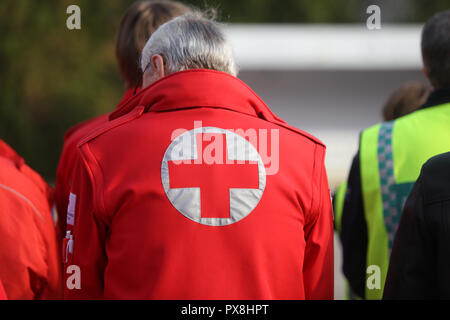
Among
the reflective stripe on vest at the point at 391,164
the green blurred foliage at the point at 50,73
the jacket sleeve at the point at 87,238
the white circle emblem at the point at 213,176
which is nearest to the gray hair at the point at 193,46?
the white circle emblem at the point at 213,176

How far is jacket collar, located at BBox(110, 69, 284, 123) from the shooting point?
168 cm

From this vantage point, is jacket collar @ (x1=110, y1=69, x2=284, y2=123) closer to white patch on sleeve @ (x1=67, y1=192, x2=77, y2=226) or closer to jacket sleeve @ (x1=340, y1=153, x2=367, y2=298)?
white patch on sleeve @ (x1=67, y1=192, x2=77, y2=226)

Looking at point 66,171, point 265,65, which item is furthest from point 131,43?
point 265,65

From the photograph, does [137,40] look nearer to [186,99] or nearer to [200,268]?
[186,99]

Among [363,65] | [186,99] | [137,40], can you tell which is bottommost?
[186,99]

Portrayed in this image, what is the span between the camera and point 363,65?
10.4 metres

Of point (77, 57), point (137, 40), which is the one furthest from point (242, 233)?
point (77, 57)

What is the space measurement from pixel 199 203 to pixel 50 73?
10507mm

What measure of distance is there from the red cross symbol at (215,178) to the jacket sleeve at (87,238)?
21 centimetres

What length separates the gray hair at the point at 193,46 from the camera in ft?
5.77

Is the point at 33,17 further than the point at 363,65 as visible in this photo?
Yes

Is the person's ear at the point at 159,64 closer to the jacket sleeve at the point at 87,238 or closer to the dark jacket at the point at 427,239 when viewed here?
the jacket sleeve at the point at 87,238
